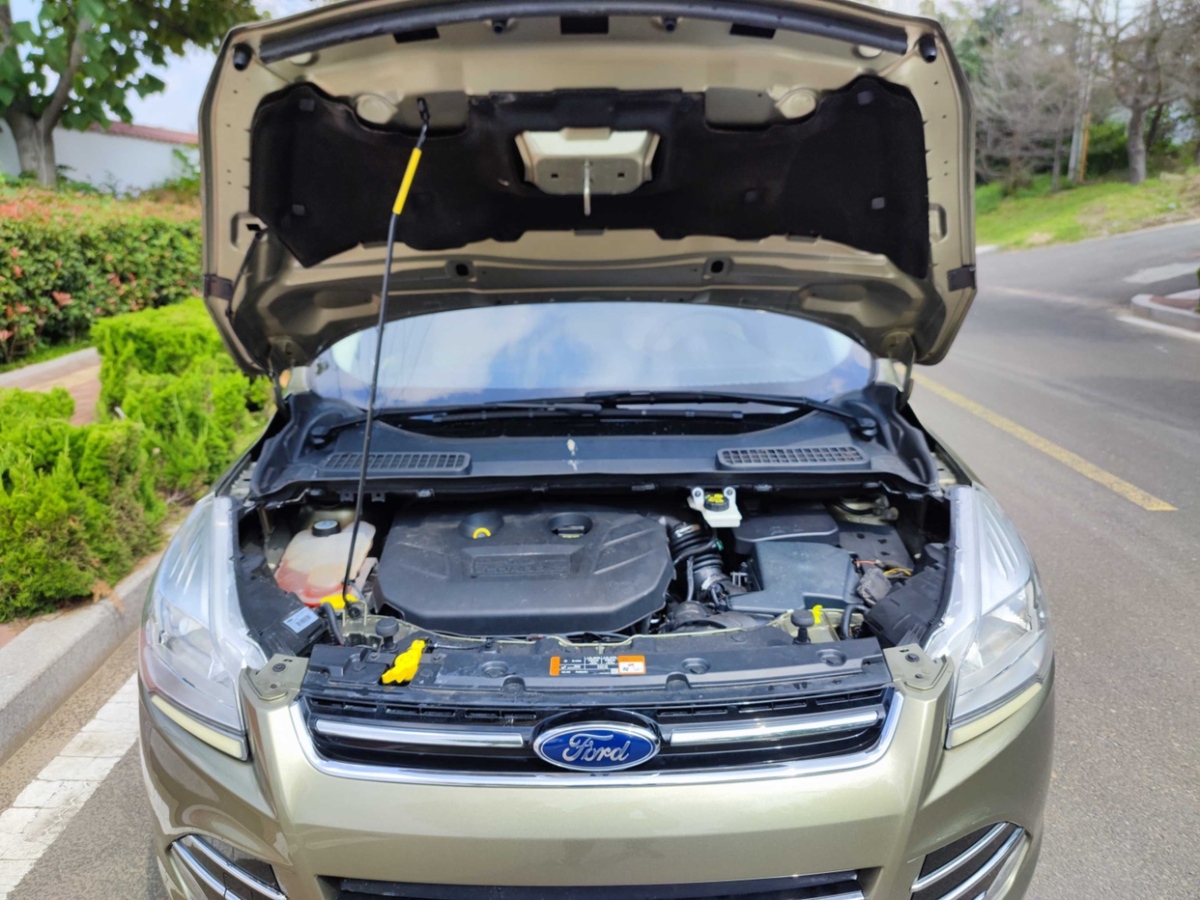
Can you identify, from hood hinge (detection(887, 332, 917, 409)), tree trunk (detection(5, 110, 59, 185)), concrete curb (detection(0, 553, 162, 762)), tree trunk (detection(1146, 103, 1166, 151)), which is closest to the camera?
concrete curb (detection(0, 553, 162, 762))

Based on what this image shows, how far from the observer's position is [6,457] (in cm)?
319

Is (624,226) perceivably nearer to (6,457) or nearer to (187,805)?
(187,805)

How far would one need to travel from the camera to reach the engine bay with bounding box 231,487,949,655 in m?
1.84

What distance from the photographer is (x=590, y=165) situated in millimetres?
2193

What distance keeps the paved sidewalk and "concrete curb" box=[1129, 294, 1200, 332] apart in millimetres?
11660

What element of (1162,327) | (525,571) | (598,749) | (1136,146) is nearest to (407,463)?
(525,571)

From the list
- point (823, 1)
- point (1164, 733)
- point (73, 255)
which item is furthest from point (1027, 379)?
point (73, 255)

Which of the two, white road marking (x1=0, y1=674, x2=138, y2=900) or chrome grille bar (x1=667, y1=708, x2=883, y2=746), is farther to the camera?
white road marking (x1=0, y1=674, x2=138, y2=900)

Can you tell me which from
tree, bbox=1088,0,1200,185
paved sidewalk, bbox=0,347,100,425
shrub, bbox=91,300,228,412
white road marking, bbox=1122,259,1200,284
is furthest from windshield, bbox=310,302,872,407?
tree, bbox=1088,0,1200,185

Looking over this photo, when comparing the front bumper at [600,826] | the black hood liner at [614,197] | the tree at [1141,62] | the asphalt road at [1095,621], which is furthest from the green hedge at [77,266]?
the tree at [1141,62]

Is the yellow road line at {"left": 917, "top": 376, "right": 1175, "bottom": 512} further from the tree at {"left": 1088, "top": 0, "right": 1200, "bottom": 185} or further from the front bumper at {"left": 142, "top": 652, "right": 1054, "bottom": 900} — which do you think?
the tree at {"left": 1088, "top": 0, "right": 1200, "bottom": 185}

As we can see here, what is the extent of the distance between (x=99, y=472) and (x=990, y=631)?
3433 millimetres

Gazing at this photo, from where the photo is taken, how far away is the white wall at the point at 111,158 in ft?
59.9

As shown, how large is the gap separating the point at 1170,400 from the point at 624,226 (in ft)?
20.3
